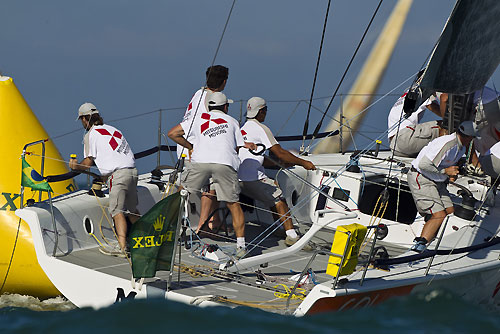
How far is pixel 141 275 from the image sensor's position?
6.18 m

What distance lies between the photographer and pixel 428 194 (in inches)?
297

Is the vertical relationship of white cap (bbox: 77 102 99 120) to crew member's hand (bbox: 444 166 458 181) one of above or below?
above

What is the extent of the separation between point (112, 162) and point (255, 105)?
140 centimetres

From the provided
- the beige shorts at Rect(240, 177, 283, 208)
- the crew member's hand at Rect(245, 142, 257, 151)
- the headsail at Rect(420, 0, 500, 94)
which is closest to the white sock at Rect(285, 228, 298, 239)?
the beige shorts at Rect(240, 177, 283, 208)

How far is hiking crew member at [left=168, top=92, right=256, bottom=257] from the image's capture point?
7.27 metres

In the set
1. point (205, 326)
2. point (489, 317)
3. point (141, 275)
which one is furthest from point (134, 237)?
point (489, 317)

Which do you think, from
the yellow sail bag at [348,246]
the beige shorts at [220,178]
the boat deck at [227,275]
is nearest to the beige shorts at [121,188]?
the boat deck at [227,275]

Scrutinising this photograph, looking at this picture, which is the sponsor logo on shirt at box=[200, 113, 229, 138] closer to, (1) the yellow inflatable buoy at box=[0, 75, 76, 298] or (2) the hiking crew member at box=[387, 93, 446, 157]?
(1) the yellow inflatable buoy at box=[0, 75, 76, 298]

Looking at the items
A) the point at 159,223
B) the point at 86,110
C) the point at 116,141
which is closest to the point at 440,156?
the point at 159,223

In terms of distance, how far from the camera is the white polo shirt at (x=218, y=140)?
7.26m

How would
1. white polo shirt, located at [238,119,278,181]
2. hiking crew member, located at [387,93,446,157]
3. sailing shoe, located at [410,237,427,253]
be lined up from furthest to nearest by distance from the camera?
hiking crew member, located at [387,93,446,157] → white polo shirt, located at [238,119,278,181] → sailing shoe, located at [410,237,427,253]

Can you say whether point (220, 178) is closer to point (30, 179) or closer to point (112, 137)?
point (112, 137)

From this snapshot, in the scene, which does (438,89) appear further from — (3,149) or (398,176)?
(3,149)

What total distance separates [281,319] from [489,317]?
1948mm
